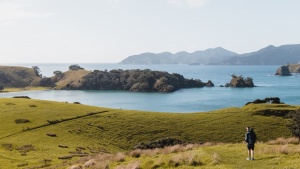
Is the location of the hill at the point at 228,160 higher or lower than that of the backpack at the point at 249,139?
lower

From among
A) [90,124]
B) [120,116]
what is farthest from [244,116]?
[90,124]

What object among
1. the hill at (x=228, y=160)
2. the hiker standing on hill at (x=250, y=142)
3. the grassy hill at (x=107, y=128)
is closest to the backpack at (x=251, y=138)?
the hiker standing on hill at (x=250, y=142)

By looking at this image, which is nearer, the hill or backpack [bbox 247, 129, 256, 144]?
the hill

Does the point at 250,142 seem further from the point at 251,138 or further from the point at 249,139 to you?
the point at 251,138

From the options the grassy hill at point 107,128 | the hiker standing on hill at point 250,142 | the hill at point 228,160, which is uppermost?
the hiker standing on hill at point 250,142

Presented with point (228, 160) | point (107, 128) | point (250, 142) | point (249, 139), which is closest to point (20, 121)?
point (107, 128)

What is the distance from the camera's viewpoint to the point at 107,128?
79.3 m

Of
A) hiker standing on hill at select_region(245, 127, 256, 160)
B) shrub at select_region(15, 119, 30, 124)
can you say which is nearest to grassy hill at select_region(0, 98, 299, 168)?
shrub at select_region(15, 119, 30, 124)

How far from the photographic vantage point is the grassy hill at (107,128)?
62.2 metres

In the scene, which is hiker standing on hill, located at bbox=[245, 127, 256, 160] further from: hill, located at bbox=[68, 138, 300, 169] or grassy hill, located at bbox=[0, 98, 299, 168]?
grassy hill, located at bbox=[0, 98, 299, 168]

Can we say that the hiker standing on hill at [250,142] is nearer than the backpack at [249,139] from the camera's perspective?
Yes

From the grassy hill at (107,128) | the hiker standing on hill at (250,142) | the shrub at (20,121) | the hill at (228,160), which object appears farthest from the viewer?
the shrub at (20,121)

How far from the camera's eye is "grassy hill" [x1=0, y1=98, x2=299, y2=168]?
204 ft

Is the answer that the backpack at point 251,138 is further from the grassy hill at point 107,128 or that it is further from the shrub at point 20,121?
the shrub at point 20,121
